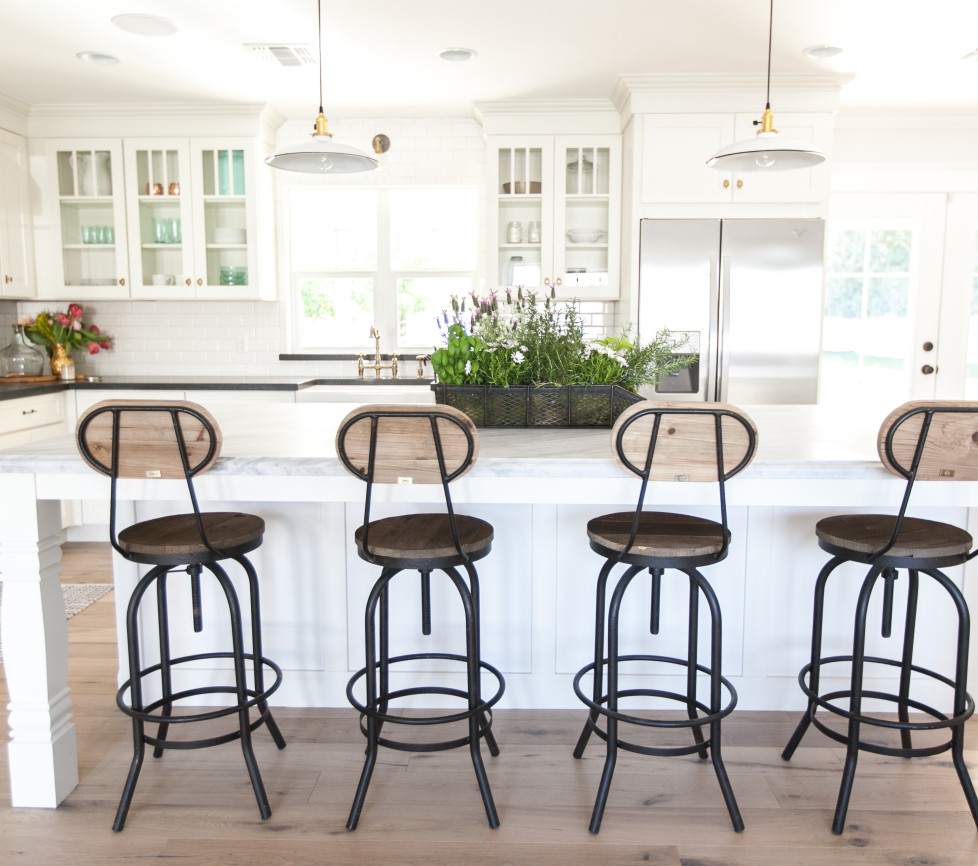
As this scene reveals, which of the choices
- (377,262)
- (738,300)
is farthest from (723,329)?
(377,262)

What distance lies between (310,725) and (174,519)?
791 mm

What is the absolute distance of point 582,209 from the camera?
188 inches

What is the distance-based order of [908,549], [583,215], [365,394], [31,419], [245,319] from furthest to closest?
[245,319] → [583,215] → [365,394] → [31,419] → [908,549]

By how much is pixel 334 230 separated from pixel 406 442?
383 cm

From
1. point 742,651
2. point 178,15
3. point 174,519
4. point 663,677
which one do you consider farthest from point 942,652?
point 178,15

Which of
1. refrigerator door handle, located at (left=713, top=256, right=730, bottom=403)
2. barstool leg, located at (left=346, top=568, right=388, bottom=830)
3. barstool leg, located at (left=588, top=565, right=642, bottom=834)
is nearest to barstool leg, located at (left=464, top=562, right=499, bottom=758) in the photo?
barstool leg, located at (left=346, top=568, right=388, bottom=830)

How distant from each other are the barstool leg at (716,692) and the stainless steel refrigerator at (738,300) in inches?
103

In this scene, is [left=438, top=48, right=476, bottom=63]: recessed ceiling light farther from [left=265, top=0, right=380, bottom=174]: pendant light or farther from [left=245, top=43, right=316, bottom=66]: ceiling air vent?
[left=265, top=0, right=380, bottom=174]: pendant light

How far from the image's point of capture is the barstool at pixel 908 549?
67.2 inches

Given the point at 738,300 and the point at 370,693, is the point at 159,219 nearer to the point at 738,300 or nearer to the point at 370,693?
the point at 738,300

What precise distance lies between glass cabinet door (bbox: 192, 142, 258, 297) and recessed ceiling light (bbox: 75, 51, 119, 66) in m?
0.81

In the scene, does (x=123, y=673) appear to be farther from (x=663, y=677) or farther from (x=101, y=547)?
(x=101, y=547)

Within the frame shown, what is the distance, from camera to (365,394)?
4.50m

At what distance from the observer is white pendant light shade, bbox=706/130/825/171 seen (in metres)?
2.52
